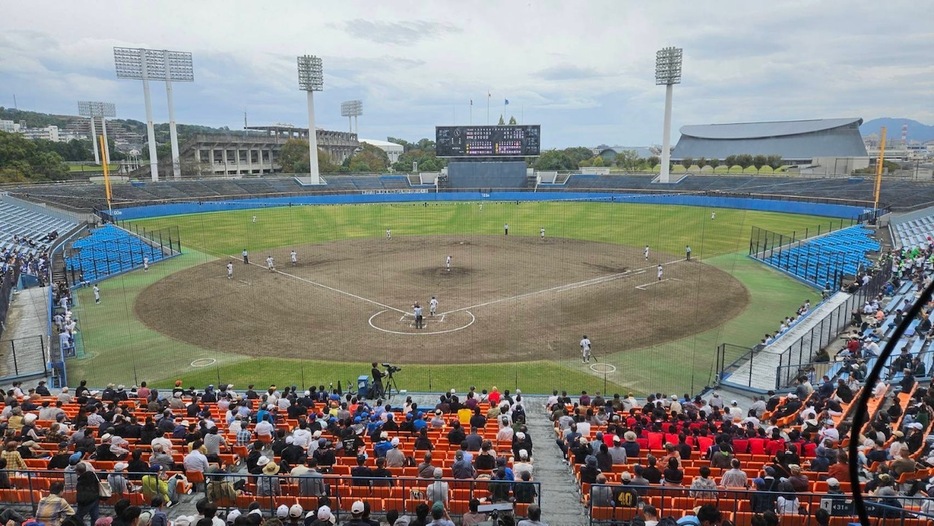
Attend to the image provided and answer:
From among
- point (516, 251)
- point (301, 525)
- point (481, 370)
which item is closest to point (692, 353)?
point (481, 370)

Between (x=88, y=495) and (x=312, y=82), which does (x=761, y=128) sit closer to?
(x=312, y=82)

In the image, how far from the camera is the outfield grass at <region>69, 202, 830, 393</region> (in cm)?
2111

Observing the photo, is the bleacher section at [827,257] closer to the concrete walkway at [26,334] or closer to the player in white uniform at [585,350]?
the player in white uniform at [585,350]

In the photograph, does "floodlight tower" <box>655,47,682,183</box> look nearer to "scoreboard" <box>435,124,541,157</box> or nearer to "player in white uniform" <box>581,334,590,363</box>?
"scoreboard" <box>435,124,541,157</box>

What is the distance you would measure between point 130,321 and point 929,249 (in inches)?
1676

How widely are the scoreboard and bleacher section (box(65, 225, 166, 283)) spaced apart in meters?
53.7

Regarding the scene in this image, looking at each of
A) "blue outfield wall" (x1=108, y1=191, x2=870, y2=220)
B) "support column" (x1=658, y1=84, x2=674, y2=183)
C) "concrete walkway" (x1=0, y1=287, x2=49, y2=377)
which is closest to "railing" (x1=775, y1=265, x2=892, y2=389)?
"concrete walkway" (x1=0, y1=287, x2=49, y2=377)

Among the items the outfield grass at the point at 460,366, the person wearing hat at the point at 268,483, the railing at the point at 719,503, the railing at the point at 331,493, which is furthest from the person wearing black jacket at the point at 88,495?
the outfield grass at the point at 460,366

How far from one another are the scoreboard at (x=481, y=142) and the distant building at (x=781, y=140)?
6904 centimetres

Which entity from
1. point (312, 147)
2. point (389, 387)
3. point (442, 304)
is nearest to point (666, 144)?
point (312, 147)

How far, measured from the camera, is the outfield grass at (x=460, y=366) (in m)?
21.1

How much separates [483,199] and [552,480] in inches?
3061

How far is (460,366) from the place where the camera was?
22125 mm

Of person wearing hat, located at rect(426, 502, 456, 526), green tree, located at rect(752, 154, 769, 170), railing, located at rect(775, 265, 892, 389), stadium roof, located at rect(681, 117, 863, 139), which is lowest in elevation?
railing, located at rect(775, 265, 892, 389)
